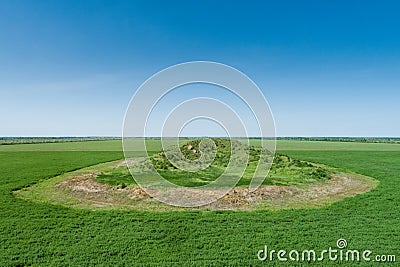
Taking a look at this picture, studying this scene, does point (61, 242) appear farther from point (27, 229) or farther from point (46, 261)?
point (27, 229)

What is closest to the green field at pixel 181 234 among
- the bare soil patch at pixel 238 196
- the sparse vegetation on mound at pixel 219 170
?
the bare soil patch at pixel 238 196

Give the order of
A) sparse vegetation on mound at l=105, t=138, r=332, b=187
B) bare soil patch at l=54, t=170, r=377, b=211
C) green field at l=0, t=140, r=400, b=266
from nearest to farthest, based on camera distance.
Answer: green field at l=0, t=140, r=400, b=266 → bare soil patch at l=54, t=170, r=377, b=211 → sparse vegetation on mound at l=105, t=138, r=332, b=187

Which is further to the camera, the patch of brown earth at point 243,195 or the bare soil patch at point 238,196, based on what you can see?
the patch of brown earth at point 243,195

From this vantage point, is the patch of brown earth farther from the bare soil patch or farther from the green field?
the green field

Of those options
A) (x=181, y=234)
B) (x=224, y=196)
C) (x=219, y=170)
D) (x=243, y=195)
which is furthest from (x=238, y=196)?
(x=219, y=170)

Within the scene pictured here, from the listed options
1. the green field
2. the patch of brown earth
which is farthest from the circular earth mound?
the green field

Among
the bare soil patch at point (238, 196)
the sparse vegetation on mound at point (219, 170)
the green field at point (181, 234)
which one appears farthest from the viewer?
the sparse vegetation on mound at point (219, 170)

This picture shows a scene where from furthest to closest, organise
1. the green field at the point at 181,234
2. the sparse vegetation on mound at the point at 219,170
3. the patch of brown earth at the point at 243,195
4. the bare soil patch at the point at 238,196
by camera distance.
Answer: the sparse vegetation on mound at the point at 219,170 → the patch of brown earth at the point at 243,195 → the bare soil patch at the point at 238,196 → the green field at the point at 181,234

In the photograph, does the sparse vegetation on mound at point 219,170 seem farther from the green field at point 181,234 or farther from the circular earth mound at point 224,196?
the green field at point 181,234

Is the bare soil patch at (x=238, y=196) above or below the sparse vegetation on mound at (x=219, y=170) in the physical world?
below

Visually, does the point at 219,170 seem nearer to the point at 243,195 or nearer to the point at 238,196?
the point at 243,195

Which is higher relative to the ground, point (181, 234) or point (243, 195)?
point (243, 195)

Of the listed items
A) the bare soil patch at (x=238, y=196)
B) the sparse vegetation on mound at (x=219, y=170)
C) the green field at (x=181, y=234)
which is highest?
the sparse vegetation on mound at (x=219, y=170)

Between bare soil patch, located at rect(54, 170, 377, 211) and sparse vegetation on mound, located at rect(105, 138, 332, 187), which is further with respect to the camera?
sparse vegetation on mound, located at rect(105, 138, 332, 187)
